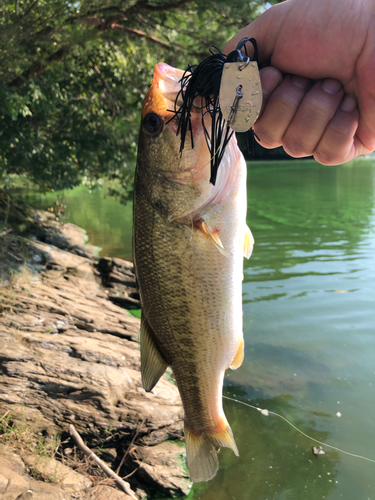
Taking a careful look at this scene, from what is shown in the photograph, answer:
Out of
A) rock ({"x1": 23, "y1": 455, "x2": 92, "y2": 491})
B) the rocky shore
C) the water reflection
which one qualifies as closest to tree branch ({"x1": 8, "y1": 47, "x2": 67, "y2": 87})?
the rocky shore

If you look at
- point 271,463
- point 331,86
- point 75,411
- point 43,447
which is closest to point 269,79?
point 331,86

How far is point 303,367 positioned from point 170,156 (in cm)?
526

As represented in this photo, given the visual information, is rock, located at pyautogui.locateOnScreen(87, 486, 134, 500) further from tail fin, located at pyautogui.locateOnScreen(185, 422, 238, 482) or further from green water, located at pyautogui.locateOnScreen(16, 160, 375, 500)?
tail fin, located at pyautogui.locateOnScreen(185, 422, 238, 482)

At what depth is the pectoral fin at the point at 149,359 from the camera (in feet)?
6.00

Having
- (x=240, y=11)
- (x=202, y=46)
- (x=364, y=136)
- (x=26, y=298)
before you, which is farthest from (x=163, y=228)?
(x=202, y=46)

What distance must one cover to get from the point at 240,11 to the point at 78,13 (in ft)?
9.46

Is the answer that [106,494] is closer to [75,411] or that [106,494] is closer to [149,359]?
[75,411]

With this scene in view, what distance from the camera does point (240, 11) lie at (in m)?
7.37

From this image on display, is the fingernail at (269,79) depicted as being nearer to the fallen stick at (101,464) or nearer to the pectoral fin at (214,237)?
the pectoral fin at (214,237)

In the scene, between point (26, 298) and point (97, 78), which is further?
point (97, 78)

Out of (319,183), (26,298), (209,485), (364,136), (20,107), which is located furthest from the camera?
(319,183)

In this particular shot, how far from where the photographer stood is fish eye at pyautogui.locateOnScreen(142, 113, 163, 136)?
63.2 inches

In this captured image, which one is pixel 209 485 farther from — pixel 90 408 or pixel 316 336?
pixel 316 336

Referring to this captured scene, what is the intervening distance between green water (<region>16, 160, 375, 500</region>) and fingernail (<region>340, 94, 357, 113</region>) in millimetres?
3705
